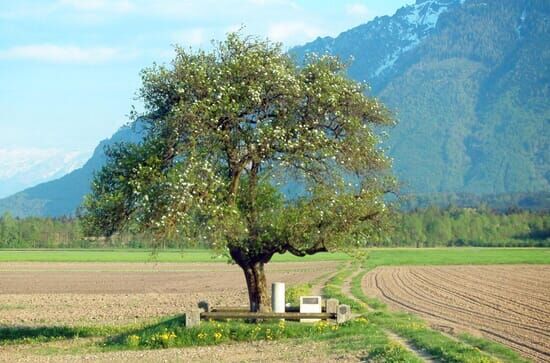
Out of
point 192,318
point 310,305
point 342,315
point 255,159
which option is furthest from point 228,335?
point 255,159

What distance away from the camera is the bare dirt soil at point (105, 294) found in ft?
154

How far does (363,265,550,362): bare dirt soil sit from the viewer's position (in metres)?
32.8

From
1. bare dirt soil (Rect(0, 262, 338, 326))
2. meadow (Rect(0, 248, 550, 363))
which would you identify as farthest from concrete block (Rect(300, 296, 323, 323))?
bare dirt soil (Rect(0, 262, 338, 326))

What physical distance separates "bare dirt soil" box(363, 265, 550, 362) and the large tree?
20.8 ft

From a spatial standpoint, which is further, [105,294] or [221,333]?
[105,294]

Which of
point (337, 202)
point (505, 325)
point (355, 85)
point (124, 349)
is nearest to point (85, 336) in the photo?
point (124, 349)

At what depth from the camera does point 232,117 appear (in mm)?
31594

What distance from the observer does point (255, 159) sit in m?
31.8

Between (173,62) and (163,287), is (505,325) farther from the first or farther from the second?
(163,287)

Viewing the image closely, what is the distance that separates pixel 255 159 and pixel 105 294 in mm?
37666

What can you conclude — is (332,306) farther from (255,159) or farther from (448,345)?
(448,345)

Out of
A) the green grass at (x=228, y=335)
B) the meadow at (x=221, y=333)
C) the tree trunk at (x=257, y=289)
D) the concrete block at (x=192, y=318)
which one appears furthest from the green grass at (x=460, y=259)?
the concrete block at (x=192, y=318)

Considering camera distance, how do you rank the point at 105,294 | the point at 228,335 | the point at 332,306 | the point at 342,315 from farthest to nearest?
the point at 105,294 → the point at 332,306 → the point at 342,315 → the point at 228,335

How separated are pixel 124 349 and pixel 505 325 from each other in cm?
1511
